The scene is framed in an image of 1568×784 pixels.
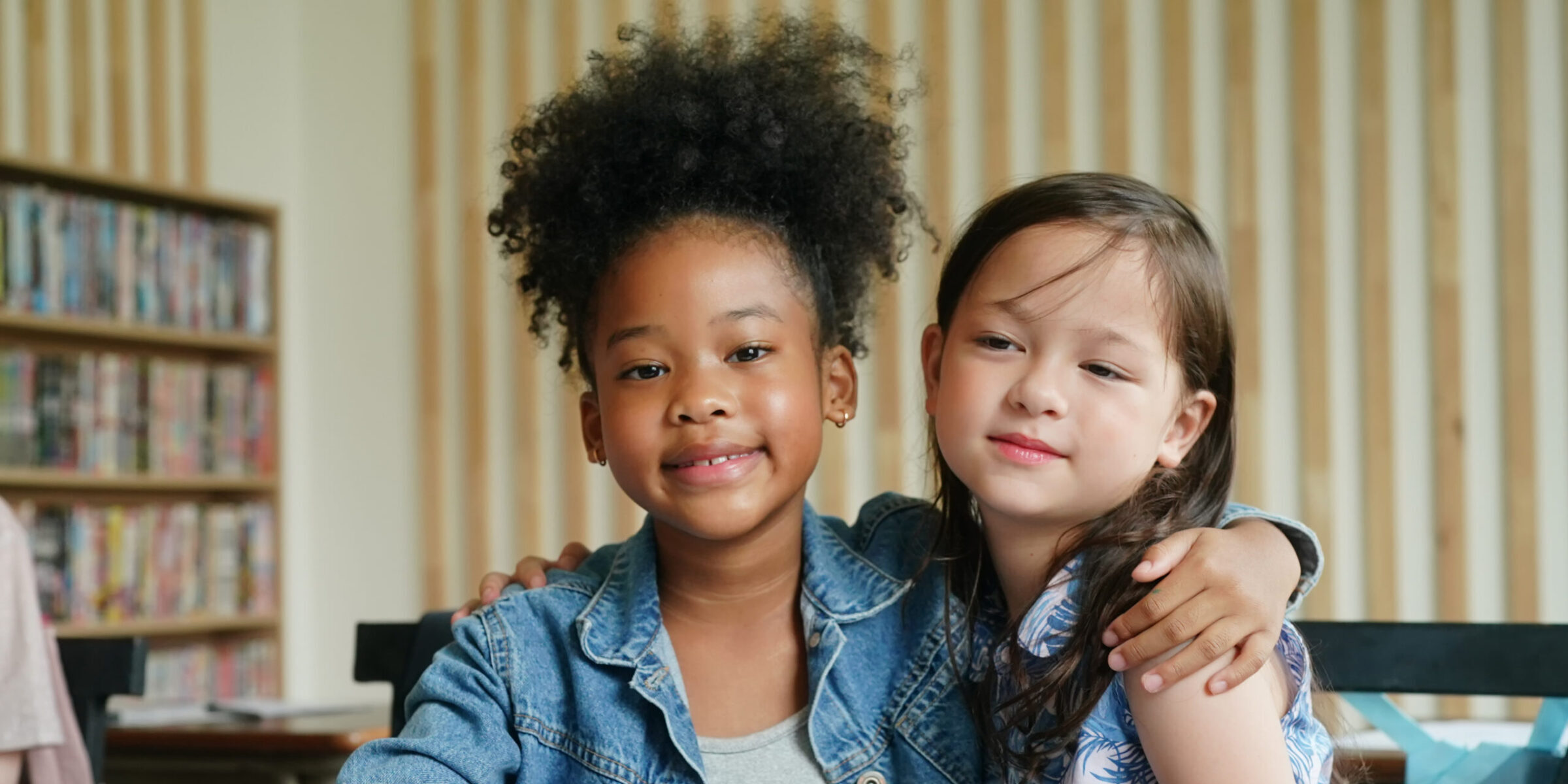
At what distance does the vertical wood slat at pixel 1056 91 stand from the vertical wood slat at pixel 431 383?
1704mm

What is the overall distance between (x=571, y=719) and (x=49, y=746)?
765 millimetres

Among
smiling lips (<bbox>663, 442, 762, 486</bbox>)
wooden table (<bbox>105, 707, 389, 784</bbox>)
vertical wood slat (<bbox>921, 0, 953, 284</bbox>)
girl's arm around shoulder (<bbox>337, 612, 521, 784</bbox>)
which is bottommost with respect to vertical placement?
wooden table (<bbox>105, 707, 389, 784</bbox>)

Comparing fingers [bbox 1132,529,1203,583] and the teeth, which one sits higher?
the teeth

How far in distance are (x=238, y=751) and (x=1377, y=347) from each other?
234 cm

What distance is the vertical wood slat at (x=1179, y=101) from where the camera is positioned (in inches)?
131

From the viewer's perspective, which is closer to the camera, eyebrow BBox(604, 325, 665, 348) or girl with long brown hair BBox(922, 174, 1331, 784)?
girl with long brown hair BBox(922, 174, 1331, 784)

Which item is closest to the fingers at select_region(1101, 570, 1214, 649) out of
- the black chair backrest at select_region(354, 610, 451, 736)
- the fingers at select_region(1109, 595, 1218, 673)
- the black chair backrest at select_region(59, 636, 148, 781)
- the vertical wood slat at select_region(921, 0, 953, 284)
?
the fingers at select_region(1109, 595, 1218, 673)

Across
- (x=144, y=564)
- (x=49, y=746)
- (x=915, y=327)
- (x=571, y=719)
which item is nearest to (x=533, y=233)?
(x=571, y=719)

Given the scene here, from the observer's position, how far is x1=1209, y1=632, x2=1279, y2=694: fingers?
1038mm

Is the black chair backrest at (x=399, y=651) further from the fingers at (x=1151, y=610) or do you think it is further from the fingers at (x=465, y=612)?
the fingers at (x=1151, y=610)

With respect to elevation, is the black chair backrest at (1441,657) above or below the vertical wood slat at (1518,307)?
below

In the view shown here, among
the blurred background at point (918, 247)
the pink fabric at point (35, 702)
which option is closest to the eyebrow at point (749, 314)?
the pink fabric at point (35, 702)

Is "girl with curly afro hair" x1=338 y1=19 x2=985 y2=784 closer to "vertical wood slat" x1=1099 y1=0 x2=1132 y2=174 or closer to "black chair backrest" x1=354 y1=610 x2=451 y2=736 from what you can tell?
"black chair backrest" x1=354 y1=610 x2=451 y2=736

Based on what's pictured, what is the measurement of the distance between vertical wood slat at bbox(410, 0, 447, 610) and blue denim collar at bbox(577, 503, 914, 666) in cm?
280
